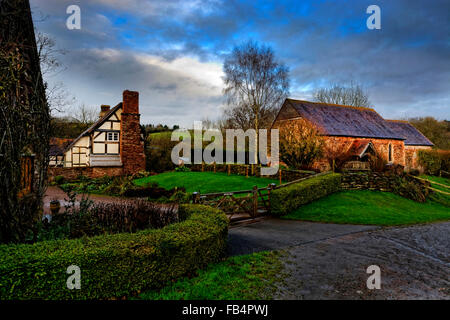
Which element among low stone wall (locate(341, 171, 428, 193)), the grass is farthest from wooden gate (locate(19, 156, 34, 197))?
low stone wall (locate(341, 171, 428, 193))

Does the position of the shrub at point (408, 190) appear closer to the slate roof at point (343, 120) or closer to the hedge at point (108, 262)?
the slate roof at point (343, 120)

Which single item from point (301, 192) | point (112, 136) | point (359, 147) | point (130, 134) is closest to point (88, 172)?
point (112, 136)

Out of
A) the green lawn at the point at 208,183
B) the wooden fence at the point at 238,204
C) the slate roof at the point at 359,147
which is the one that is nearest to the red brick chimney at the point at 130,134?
the green lawn at the point at 208,183

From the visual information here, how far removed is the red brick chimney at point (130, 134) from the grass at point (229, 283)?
20.2 metres

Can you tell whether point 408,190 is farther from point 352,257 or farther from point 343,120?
point 352,257

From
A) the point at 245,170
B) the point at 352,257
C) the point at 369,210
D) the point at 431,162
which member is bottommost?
the point at 369,210

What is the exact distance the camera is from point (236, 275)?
5.32 m

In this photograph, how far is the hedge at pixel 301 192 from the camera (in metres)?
11.9

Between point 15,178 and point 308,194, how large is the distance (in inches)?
472

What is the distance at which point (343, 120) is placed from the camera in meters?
29.8

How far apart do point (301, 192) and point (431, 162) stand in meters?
23.4

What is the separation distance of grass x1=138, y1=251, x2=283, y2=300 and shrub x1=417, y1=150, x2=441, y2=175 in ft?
98.6

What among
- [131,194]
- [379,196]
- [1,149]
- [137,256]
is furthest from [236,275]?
[379,196]

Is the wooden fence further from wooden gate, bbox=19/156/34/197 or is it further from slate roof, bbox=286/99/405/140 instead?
slate roof, bbox=286/99/405/140
